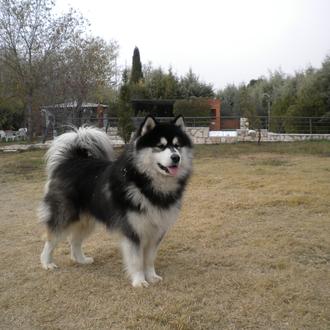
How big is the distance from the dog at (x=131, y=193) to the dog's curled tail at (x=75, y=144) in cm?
2

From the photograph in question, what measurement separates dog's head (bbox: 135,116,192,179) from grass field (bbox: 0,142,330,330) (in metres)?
0.92

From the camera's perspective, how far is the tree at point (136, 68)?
97.7 ft

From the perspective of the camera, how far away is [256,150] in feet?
45.3

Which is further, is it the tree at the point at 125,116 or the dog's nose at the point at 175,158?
the tree at the point at 125,116

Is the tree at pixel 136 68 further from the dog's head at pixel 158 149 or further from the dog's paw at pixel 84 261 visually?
the dog's head at pixel 158 149

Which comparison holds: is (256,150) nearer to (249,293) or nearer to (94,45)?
(94,45)

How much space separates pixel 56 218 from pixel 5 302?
0.85 meters

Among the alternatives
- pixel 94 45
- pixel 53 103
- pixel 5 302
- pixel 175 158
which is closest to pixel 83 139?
pixel 175 158

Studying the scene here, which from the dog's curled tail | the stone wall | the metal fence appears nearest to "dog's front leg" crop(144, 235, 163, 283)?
the dog's curled tail

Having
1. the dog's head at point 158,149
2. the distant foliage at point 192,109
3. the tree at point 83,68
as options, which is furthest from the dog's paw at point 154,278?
the distant foliage at point 192,109

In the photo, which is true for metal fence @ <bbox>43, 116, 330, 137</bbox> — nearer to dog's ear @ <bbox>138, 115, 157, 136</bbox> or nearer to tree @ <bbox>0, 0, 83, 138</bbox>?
tree @ <bbox>0, 0, 83, 138</bbox>

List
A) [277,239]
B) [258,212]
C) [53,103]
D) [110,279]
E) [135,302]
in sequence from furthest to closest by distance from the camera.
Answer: [53,103], [258,212], [277,239], [110,279], [135,302]

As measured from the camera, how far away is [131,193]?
3.20 m

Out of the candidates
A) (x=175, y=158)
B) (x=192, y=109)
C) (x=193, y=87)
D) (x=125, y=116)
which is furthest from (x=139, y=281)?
(x=193, y=87)
